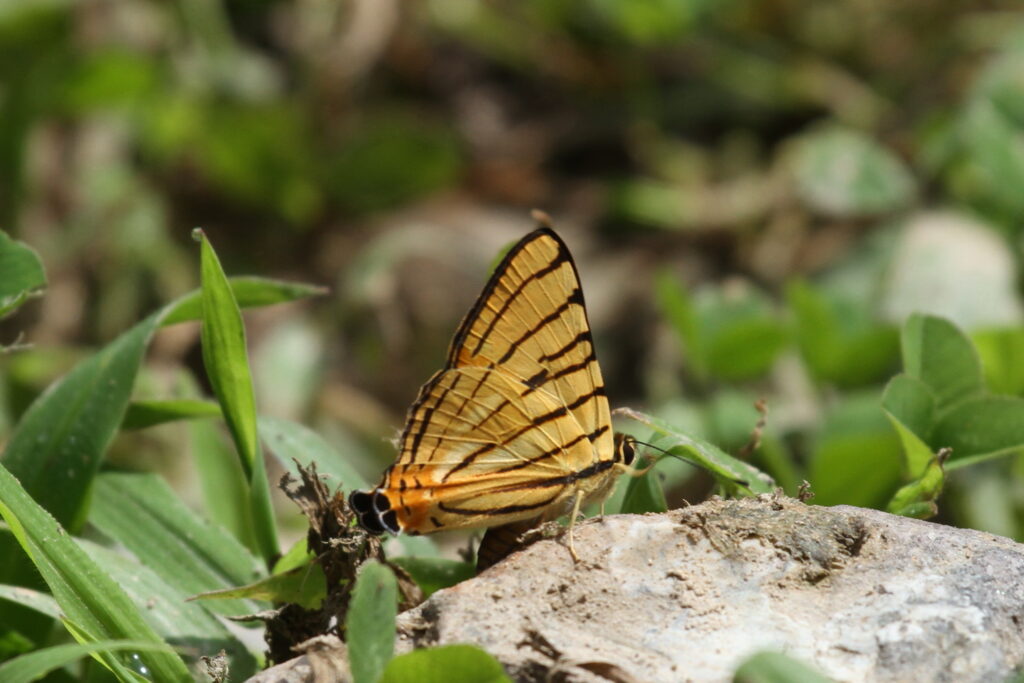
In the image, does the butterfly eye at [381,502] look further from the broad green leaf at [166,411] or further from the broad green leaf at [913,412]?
the broad green leaf at [913,412]

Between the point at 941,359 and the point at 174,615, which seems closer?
the point at 174,615

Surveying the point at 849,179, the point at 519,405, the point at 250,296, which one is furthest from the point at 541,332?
the point at 849,179

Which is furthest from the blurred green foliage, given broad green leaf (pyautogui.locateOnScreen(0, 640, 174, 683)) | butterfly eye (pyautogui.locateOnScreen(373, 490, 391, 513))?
broad green leaf (pyautogui.locateOnScreen(0, 640, 174, 683))

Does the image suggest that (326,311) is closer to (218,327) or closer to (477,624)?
(218,327)

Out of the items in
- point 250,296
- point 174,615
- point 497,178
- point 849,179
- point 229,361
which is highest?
point 497,178

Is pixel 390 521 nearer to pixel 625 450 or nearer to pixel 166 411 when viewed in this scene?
pixel 625 450

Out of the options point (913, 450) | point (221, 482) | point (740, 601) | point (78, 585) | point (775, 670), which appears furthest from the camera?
point (221, 482)

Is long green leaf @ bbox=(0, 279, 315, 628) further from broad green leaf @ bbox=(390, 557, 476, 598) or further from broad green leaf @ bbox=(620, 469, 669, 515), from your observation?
broad green leaf @ bbox=(620, 469, 669, 515)

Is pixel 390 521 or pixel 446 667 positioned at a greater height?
pixel 390 521
